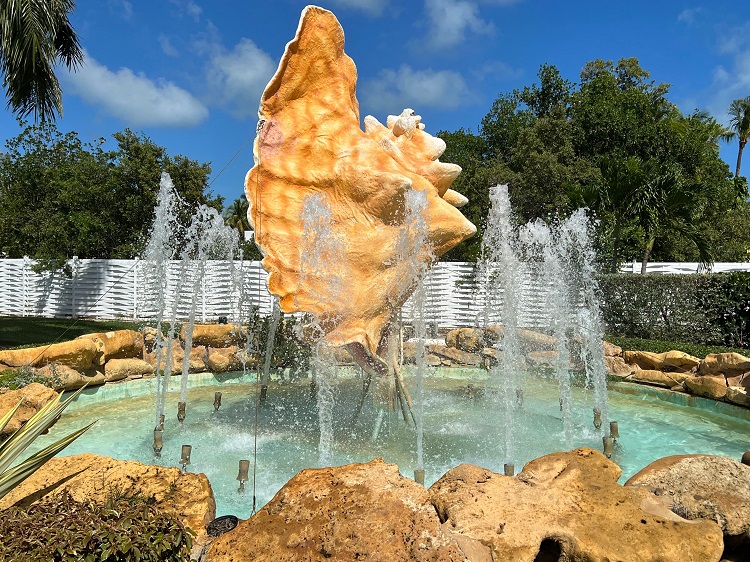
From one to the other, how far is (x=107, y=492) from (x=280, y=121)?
419cm

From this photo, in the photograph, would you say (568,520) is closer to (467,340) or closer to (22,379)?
(22,379)

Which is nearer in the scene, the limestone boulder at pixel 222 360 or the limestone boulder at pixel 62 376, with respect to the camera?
the limestone boulder at pixel 62 376

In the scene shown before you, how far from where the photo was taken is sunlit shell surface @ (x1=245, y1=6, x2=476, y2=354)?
228 inches

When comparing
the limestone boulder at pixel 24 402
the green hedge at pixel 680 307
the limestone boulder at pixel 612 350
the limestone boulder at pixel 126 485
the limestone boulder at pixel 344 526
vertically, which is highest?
the green hedge at pixel 680 307

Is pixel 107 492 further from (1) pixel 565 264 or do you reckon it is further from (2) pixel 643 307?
(1) pixel 565 264

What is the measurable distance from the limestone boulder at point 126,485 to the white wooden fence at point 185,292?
11.9 metres

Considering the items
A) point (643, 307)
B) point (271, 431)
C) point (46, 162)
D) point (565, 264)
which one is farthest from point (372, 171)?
point (46, 162)

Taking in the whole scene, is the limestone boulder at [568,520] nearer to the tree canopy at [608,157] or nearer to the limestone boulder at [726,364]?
the limestone boulder at [726,364]

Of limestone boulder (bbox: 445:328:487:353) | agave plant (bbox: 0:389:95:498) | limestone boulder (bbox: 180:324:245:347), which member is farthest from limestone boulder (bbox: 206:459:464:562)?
limestone boulder (bbox: 445:328:487:353)

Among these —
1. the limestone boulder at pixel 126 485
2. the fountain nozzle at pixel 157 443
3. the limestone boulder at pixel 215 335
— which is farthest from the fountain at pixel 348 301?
the limestone boulder at pixel 215 335

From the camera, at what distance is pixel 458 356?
11523 mm

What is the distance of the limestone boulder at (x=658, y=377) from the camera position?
8977 mm

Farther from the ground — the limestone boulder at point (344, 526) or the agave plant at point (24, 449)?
the agave plant at point (24, 449)

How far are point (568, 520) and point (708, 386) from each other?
657 centimetres
